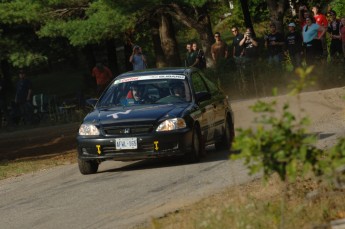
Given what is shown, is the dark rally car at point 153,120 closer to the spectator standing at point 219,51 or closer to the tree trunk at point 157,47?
the spectator standing at point 219,51

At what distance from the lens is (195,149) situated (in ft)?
53.5

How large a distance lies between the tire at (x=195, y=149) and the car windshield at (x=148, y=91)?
688mm

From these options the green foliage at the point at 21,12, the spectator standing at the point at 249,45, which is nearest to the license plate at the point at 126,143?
the spectator standing at the point at 249,45

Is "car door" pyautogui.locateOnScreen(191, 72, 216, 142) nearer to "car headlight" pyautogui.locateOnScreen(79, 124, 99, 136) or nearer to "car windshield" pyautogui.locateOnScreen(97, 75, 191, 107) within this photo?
"car windshield" pyautogui.locateOnScreen(97, 75, 191, 107)

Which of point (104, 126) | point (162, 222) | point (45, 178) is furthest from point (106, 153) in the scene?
point (162, 222)

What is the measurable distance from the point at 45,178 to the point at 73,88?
1812 inches

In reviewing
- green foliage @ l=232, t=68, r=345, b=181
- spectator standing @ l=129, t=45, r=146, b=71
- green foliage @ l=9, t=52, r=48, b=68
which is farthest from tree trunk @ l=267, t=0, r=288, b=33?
green foliage @ l=232, t=68, r=345, b=181

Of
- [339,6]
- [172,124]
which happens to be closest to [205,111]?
[172,124]

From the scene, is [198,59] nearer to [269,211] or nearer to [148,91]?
[148,91]

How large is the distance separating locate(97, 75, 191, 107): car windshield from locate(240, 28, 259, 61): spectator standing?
1261cm

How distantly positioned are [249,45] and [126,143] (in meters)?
15.1

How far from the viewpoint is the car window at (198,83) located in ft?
57.4

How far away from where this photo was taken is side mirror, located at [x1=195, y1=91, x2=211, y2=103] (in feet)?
55.8

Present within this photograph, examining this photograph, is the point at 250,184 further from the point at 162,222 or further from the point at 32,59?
the point at 32,59
